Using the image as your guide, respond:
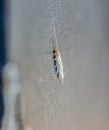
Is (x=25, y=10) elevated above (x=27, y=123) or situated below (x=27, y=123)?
above

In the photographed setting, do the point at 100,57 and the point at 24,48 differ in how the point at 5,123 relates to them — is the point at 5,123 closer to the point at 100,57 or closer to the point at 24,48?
the point at 24,48

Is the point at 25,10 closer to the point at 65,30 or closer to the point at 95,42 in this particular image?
the point at 65,30

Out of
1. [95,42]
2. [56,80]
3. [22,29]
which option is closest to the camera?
[56,80]

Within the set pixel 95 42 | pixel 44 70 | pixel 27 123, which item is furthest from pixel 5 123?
pixel 95 42

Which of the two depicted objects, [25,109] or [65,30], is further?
[25,109]

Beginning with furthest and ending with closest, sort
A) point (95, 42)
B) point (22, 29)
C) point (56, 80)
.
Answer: point (95, 42)
point (22, 29)
point (56, 80)

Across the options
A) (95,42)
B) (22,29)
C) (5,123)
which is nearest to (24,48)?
(22,29)
